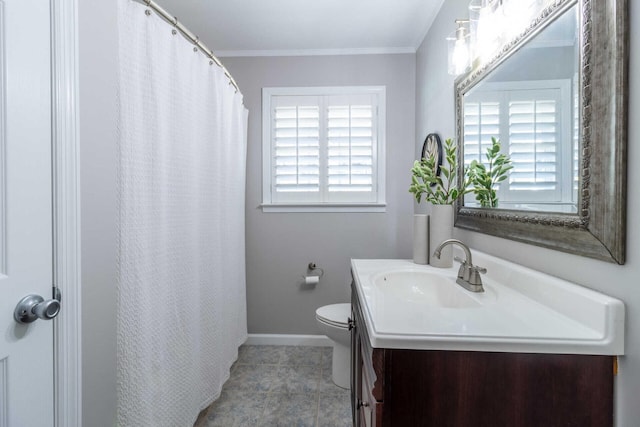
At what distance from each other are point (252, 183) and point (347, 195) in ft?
2.68

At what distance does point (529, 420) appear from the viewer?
0.62 m

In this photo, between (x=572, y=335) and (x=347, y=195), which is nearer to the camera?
(x=572, y=335)

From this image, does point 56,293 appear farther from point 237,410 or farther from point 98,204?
point 237,410

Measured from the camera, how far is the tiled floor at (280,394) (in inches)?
62.2

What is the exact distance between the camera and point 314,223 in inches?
94.7

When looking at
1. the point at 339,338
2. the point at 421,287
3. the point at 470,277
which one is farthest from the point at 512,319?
the point at 339,338

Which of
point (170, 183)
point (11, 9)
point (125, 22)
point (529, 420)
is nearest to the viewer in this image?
point (529, 420)

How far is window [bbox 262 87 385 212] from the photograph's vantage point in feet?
7.80

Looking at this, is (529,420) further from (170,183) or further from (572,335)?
(170,183)

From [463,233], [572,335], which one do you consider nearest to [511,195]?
[463,233]

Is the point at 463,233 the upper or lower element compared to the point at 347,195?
lower

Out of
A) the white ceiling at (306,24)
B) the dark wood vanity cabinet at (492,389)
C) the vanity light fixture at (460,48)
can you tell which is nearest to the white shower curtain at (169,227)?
the white ceiling at (306,24)

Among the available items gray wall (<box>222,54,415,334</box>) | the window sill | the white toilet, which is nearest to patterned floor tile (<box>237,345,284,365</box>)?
gray wall (<box>222,54,415,334</box>)

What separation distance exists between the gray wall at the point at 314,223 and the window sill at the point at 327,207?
43mm
